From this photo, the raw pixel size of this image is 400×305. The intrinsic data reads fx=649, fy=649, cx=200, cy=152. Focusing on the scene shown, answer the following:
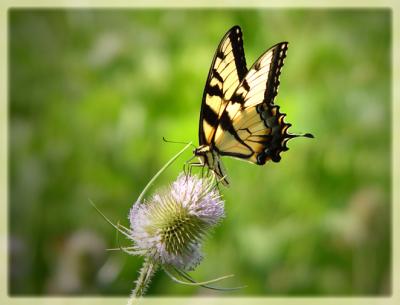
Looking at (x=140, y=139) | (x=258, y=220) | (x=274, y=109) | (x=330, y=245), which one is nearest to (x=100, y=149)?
(x=140, y=139)

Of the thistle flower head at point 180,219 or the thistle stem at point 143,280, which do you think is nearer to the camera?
the thistle stem at point 143,280

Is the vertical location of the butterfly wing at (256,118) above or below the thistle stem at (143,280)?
above

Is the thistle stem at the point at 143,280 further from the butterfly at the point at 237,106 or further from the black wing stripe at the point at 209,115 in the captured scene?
the black wing stripe at the point at 209,115

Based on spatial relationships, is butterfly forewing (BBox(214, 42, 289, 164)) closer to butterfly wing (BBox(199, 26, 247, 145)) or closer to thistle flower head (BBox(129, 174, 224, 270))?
butterfly wing (BBox(199, 26, 247, 145))

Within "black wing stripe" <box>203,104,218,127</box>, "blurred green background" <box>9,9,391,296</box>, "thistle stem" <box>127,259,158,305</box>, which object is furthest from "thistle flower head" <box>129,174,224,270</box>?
"blurred green background" <box>9,9,391,296</box>

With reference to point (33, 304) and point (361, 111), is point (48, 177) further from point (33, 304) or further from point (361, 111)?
point (361, 111)

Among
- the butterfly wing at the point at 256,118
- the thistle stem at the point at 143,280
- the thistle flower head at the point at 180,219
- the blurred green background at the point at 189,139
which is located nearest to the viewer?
Answer: the thistle stem at the point at 143,280

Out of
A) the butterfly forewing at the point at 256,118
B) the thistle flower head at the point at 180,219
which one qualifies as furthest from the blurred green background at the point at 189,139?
the thistle flower head at the point at 180,219
